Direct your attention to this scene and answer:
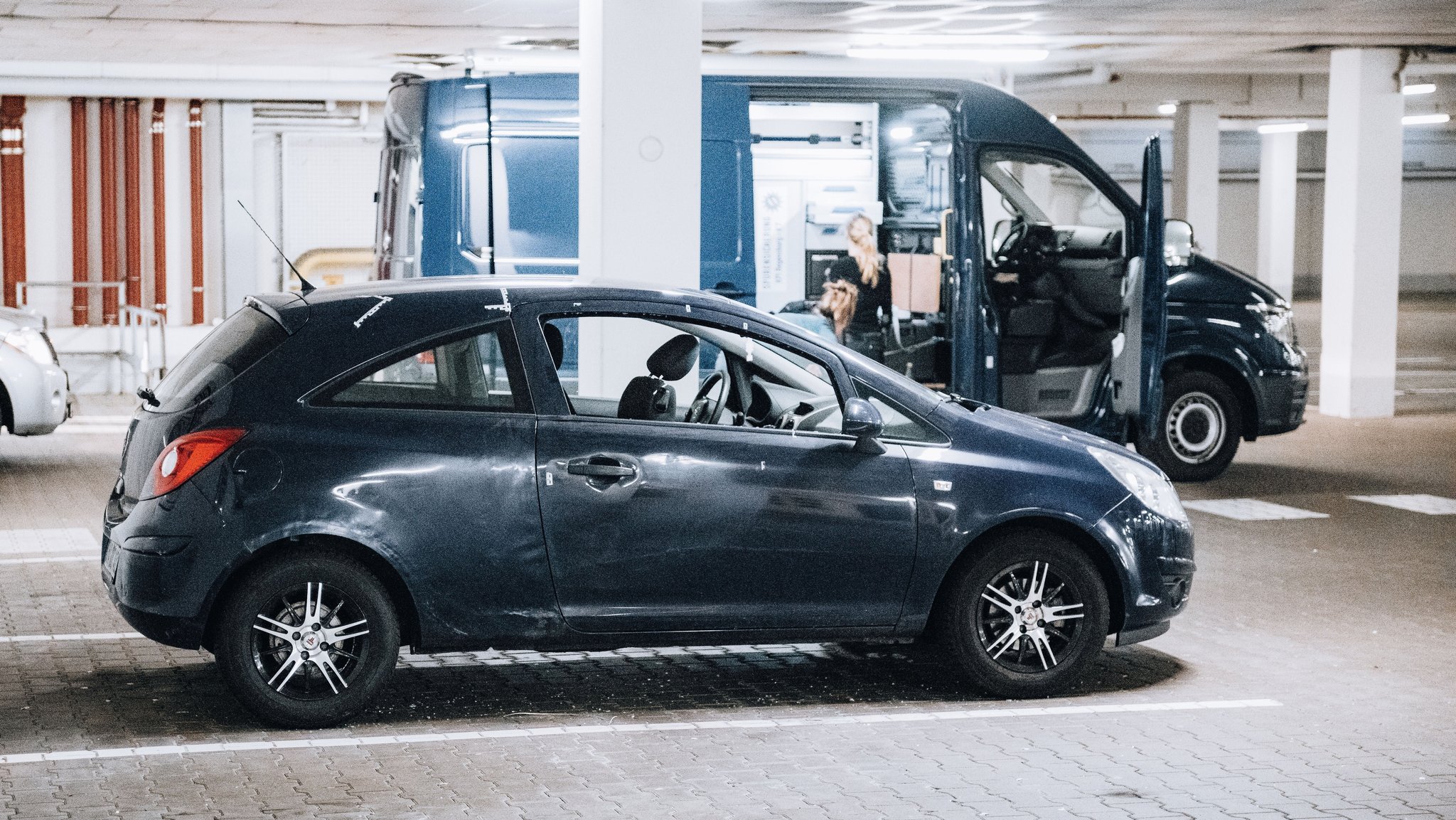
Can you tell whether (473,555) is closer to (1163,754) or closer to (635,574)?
(635,574)

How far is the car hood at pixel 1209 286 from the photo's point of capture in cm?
1379

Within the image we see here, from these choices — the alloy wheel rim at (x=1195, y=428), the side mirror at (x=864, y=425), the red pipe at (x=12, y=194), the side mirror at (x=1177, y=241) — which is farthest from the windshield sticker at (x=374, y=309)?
the red pipe at (x=12, y=194)

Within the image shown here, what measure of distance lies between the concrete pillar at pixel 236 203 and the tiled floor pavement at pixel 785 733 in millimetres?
15895

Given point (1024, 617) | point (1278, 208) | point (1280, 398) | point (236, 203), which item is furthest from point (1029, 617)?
point (1278, 208)

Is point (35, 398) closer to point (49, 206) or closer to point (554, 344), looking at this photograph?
point (554, 344)

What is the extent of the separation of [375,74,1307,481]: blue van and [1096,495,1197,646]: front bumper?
498cm

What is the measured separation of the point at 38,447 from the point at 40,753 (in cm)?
1022

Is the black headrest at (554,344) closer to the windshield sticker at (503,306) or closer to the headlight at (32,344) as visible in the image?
the windshield sticker at (503,306)

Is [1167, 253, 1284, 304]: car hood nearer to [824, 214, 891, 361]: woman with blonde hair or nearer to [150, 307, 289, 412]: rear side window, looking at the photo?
[824, 214, 891, 361]: woman with blonde hair

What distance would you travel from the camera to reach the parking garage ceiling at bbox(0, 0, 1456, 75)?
1513cm

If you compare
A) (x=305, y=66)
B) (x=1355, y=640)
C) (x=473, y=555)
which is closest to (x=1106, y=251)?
(x=1355, y=640)

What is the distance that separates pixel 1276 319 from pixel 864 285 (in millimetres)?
3542

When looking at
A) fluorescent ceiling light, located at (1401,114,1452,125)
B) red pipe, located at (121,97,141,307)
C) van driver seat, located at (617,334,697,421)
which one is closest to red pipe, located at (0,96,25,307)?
red pipe, located at (121,97,141,307)

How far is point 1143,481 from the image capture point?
279 inches
